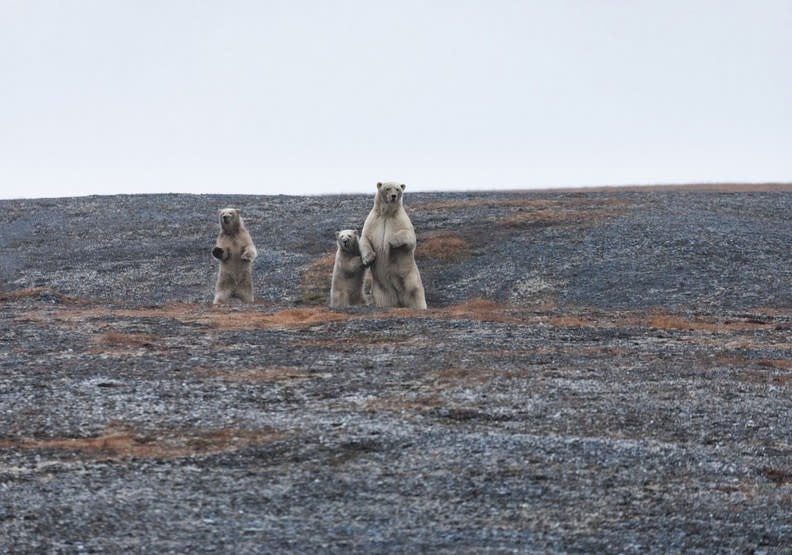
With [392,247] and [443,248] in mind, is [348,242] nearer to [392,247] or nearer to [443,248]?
[392,247]

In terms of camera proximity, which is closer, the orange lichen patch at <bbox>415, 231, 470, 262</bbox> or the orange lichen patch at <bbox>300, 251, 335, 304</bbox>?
the orange lichen patch at <bbox>300, 251, 335, 304</bbox>

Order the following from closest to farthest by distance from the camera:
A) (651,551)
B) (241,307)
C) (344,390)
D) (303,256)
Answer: (651,551) < (344,390) < (241,307) < (303,256)

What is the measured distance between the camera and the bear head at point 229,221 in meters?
22.2

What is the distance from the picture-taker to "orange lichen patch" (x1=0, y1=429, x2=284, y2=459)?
36.0 ft

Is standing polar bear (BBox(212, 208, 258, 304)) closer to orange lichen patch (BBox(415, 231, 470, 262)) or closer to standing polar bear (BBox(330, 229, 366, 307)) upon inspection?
standing polar bear (BBox(330, 229, 366, 307))

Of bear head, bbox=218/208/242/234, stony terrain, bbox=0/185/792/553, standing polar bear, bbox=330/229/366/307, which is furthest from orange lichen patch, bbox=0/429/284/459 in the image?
bear head, bbox=218/208/242/234

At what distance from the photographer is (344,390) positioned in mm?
13266

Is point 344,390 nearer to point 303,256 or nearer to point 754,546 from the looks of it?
point 754,546

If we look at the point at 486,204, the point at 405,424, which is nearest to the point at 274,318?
the point at 405,424

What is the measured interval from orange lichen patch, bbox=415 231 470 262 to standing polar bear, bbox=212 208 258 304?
7.24 metres

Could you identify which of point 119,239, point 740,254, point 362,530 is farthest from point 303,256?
point 362,530

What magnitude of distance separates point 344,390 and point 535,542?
15.8ft

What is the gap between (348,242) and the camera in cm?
2136

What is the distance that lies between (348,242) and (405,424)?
9.79m
